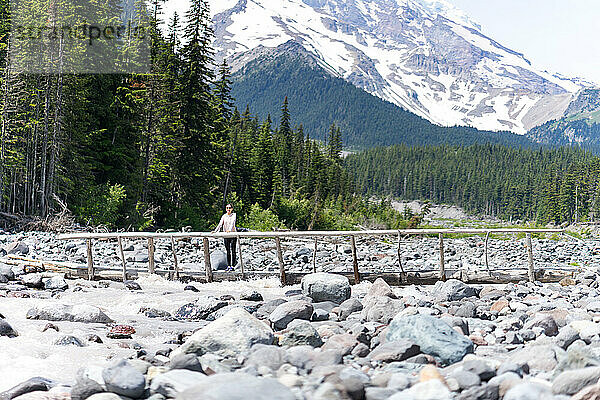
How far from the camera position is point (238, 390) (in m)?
3.39

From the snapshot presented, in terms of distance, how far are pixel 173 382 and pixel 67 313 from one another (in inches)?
156

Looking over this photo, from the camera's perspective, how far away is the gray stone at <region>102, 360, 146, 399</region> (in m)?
4.14

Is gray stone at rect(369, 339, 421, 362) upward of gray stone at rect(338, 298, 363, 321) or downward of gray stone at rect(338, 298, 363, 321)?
upward

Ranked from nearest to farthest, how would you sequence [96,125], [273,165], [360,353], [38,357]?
[360,353], [38,357], [96,125], [273,165]

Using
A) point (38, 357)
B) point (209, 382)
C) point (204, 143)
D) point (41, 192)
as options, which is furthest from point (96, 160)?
point (209, 382)

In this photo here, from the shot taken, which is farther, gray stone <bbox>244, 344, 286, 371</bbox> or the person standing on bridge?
the person standing on bridge

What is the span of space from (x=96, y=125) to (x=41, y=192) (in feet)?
15.3

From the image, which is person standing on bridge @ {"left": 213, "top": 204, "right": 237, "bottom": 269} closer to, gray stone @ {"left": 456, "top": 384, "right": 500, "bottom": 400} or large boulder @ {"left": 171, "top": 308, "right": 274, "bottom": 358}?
large boulder @ {"left": 171, "top": 308, "right": 274, "bottom": 358}

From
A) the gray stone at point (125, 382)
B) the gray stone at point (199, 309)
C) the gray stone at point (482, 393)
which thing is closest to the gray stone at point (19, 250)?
the gray stone at point (199, 309)

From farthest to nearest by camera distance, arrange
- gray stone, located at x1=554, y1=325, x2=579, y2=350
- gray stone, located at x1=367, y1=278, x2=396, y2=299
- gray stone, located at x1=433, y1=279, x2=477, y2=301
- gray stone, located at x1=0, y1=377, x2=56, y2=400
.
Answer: gray stone, located at x1=433, y1=279, x2=477, y2=301
gray stone, located at x1=367, y1=278, x2=396, y2=299
gray stone, located at x1=554, y1=325, x2=579, y2=350
gray stone, located at x1=0, y1=377, x2=56, y2=400

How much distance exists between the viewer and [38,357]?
5570 millimetres

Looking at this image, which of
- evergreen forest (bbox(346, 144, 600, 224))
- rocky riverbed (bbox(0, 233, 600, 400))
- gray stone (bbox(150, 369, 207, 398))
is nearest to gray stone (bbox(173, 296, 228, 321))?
rocky riverbed (bbox(0, 233, 600, 400))

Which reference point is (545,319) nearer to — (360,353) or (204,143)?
(360,353)

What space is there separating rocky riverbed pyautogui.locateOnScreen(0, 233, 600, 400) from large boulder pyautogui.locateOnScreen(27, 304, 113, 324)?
0.7 inches
